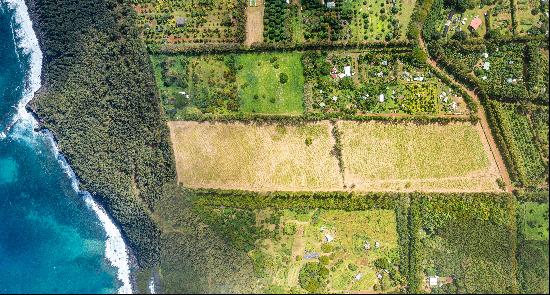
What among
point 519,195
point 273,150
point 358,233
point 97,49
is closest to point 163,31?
point 97,49

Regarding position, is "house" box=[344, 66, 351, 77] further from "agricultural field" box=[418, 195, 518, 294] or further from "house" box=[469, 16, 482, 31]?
"agricultural field" box=[418, 195, 518, 294]

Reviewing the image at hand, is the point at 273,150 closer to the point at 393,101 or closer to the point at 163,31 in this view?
the point at 393,101

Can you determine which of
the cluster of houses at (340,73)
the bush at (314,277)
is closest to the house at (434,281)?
the bush at (314,277)

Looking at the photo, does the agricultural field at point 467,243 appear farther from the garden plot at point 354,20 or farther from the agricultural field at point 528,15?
the garden plot at point 354,20

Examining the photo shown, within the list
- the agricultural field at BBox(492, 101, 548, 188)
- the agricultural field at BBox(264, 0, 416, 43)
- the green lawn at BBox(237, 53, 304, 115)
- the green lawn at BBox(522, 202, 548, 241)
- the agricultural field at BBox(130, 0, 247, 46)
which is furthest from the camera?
the agricultural field at BBox(130, 0, 247, 46)

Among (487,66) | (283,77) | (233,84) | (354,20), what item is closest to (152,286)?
(233,84)

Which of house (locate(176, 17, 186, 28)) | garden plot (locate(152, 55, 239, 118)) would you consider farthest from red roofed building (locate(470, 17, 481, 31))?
house (locate(176, 17, 186, 28))

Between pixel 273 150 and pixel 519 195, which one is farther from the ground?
pixel 273 150
